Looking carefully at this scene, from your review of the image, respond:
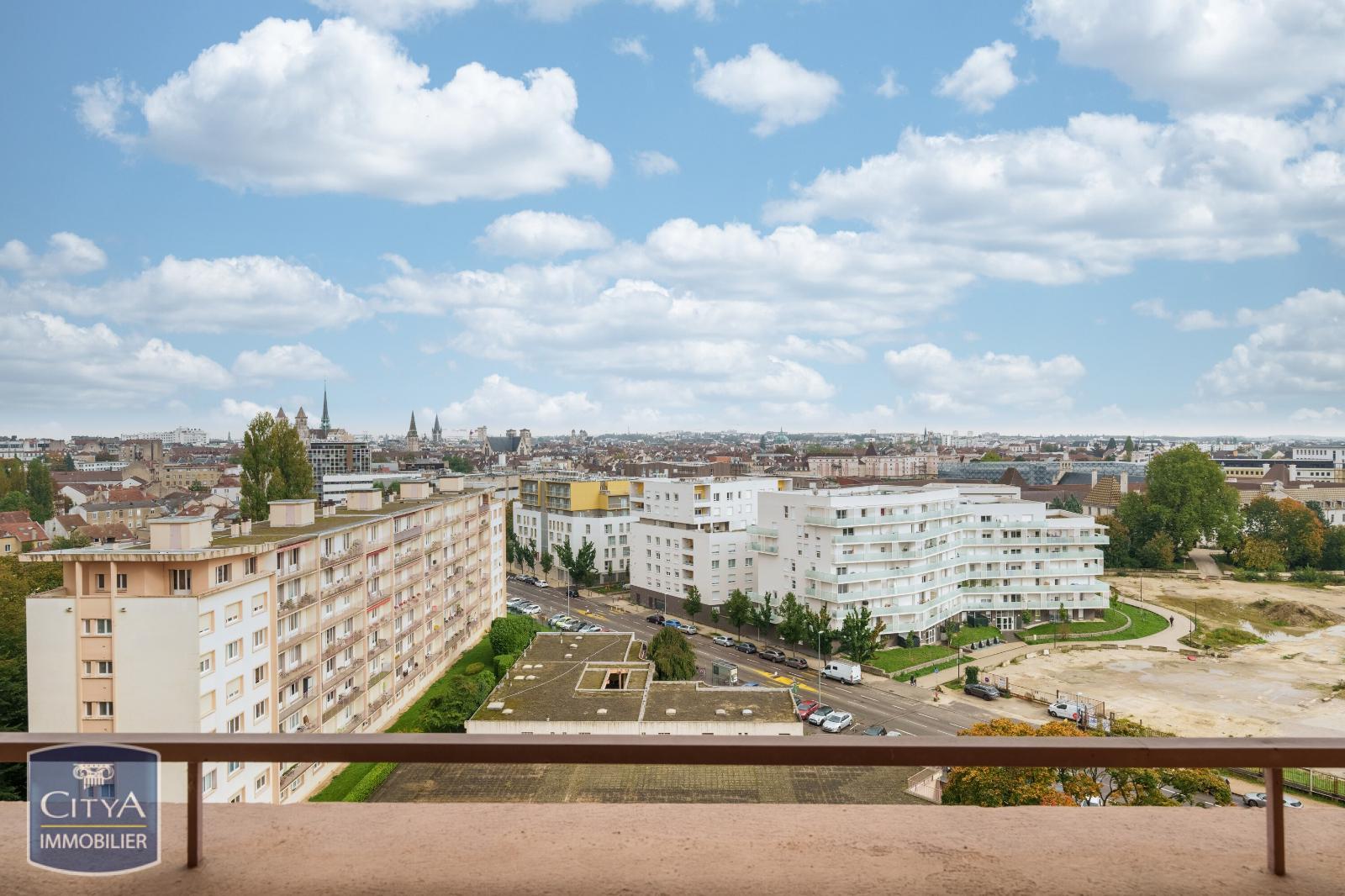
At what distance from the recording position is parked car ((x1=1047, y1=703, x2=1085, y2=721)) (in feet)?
59.9

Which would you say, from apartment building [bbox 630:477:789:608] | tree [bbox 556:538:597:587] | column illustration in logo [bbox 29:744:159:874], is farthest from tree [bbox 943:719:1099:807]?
tree [bbox 556:538:597:587]

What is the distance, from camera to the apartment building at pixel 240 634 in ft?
35.7

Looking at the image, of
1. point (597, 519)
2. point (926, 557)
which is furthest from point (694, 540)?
point (597, 519)

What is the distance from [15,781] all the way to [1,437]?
100843 millimetres

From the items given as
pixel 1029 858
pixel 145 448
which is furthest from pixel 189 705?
pixel 145 448

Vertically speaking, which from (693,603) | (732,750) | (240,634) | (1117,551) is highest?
(732,750)

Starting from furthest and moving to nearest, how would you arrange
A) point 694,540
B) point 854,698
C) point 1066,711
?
point 694,540, point 854,698, point 1066,711

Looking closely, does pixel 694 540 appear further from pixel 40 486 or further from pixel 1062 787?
pixel 40 486

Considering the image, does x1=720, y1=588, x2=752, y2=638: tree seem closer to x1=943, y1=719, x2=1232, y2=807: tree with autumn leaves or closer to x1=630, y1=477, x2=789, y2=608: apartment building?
x1=630, y1=477, x2=789, y2=608: apartment building

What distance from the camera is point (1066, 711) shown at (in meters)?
18.4

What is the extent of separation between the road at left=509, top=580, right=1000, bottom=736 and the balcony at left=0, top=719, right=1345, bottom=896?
45.5ft

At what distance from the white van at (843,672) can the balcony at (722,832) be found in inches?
790

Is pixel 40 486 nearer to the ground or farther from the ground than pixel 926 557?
farther from the ground

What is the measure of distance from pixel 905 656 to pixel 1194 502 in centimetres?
2542
